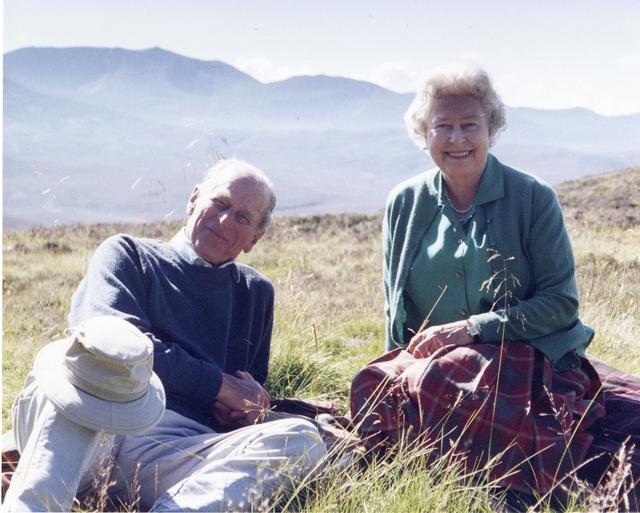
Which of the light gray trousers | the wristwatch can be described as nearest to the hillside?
the wristwatch

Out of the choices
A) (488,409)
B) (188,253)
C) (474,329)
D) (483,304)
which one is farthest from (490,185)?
(188,253)

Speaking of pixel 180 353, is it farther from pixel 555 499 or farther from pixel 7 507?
pixel 555 499

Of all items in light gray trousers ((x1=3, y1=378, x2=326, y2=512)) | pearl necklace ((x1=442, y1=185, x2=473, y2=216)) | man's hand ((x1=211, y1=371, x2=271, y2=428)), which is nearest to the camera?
light gray trousers ((x1=3, y1=378, x2=326, y2=512))

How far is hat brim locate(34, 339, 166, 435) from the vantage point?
244cm

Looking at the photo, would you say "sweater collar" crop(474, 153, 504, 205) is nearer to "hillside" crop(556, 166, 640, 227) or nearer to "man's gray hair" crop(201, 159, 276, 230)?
"man's gray hair" crop(201, 159, 276, 230)

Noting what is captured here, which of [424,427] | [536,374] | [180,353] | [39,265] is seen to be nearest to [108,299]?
[180,353]

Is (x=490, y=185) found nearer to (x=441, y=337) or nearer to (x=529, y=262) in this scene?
(x=529, y=262)

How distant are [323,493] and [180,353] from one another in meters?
0.92

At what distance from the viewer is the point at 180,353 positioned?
3279 millimetres

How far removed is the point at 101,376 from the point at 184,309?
1025 mm

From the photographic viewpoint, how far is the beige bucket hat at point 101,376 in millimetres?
2438

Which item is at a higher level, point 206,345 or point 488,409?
point 206,345

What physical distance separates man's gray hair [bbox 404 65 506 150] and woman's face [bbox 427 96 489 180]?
0.03 metres

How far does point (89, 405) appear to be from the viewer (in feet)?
8.05
